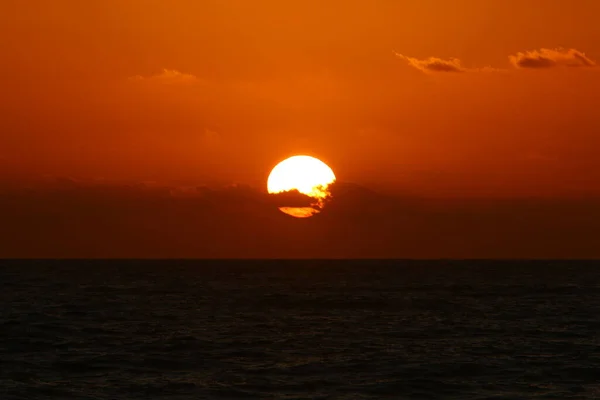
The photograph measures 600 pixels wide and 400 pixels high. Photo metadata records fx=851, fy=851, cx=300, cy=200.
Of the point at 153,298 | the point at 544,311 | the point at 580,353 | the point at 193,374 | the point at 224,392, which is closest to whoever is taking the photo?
the point at 224,392

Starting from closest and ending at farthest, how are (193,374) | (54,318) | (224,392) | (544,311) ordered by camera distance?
(224,392)
(193,374)
(54,318)
(544,311)

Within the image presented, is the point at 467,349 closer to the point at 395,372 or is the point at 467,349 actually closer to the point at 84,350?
the point at 395,372

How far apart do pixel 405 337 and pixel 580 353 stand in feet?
32.6

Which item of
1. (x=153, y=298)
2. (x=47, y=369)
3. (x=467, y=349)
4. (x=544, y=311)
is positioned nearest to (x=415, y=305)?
(x=544, y=311)

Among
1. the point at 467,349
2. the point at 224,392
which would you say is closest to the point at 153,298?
the point at 467,349

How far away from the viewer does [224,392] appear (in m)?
30.5

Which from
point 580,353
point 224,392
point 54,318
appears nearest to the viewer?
point 224,392

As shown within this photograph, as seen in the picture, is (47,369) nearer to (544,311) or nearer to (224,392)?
(224,392)

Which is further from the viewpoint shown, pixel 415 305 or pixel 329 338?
pixel 415 305

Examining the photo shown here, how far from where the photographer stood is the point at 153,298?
259 feet

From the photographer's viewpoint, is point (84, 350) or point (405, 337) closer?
point (84, 350)

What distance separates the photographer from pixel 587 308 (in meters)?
67.6

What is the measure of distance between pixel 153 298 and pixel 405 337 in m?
37.3

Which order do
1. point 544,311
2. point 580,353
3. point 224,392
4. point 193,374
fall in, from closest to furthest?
point 224,392
point 193,374
point 580,353
point 544,311
